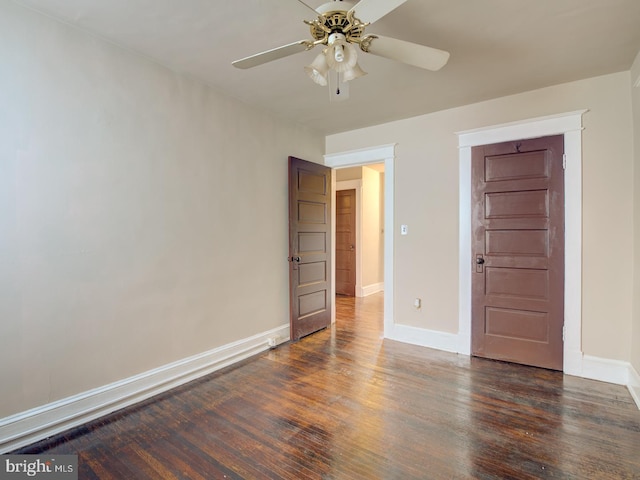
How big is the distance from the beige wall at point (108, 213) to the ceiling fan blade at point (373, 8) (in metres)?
1.77

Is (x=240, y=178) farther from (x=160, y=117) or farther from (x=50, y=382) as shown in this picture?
(x=50, y=382)

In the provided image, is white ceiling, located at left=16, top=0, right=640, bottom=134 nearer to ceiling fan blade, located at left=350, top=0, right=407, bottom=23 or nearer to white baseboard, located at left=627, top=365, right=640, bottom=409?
ceiling fan blade, located at left=350, top=0, right=407, bottom=23

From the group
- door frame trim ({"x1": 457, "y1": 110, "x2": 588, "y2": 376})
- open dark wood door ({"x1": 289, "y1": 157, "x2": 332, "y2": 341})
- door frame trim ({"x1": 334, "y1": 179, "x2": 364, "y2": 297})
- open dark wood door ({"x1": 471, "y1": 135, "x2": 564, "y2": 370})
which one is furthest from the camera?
door frame trim ({"x1": 334, "y1": 179, "x2": 364, "y2": 297})

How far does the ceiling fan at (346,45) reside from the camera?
5.05ft

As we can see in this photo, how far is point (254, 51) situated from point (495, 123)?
2.37m

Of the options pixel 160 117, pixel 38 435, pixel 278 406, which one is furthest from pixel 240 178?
pixel 38 435

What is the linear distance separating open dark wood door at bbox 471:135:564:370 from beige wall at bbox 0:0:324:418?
7.84 feet

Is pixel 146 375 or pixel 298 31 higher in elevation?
pixel 298 31

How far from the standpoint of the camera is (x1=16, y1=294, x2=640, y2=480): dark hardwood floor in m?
1.70

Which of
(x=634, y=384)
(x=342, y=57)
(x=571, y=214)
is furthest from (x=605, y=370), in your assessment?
(x=342, y=57)

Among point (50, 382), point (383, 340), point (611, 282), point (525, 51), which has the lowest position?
point (383, 340)

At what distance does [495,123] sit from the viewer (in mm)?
3121

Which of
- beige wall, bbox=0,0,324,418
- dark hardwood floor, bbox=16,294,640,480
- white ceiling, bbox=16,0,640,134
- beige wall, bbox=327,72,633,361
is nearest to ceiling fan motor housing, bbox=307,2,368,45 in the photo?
white ceiling, bbox=16,0,640,134

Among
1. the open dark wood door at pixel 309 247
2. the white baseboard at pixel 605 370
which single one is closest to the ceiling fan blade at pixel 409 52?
the open dark wood door at pixel 309 247
